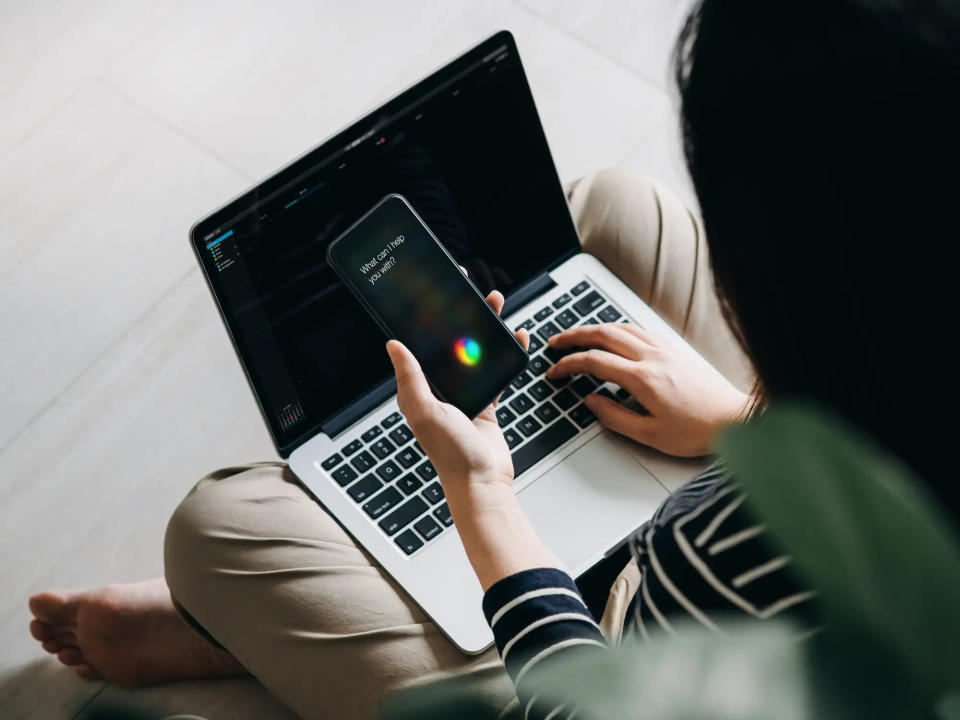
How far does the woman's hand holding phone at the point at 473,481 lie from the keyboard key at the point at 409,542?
0.10m

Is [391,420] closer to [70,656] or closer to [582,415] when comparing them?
[582,415]

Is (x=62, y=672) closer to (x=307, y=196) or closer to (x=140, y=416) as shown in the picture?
(x=140, y=416)

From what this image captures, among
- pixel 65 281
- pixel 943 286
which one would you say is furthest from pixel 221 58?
pixel 943 286

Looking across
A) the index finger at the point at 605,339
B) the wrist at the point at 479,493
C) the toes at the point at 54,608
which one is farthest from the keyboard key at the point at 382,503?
the toes at the point at 54,608

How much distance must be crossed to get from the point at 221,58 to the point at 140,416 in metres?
0.56

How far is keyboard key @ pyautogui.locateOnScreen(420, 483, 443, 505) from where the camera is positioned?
0.85 m

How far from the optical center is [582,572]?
32.4 inches

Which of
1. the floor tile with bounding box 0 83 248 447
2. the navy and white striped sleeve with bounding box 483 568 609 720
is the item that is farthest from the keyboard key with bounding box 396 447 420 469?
the floor tile with bounding box 0 83 248 447

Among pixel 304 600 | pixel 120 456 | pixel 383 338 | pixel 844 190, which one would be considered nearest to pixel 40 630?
pixel 120 456

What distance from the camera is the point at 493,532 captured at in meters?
0.72

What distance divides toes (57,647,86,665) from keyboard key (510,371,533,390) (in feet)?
2.01

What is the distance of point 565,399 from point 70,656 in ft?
2.15

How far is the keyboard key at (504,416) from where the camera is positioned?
88 cm

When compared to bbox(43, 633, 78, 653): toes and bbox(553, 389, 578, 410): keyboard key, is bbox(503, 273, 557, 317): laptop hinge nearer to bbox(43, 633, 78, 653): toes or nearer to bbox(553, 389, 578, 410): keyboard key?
bbox(553, 389, 578, 410): keyboard key
